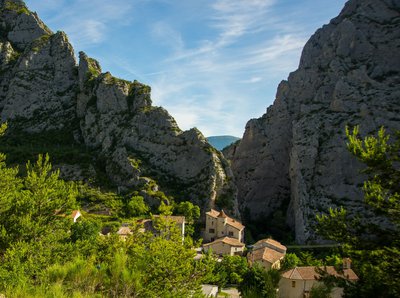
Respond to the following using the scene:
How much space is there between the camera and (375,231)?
59.4ft

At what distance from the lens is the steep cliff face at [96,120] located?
103 metres

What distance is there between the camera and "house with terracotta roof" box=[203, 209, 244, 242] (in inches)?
3445

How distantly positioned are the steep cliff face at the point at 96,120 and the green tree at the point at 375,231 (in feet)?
266

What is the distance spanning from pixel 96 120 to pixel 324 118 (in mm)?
75934

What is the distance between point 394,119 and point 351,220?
97.2 meters

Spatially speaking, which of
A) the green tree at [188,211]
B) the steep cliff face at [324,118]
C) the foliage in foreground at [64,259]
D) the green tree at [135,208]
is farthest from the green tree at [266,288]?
the steep cliff face at [324,118]

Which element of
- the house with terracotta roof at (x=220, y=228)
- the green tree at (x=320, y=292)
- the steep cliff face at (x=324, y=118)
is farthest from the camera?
the steep cliff face at (x=324, y=118)

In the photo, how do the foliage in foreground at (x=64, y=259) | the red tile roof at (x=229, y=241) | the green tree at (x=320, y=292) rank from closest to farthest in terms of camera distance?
the green tree at (x=320, y=292) → the foliage in foreground at (x=64, y=259) → the red tile roof at (x=229, y=241)

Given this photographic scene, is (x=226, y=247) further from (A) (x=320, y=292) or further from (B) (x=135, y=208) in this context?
(A) (x=320, y=292)

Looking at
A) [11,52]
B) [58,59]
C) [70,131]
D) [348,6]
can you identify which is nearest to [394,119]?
[348,6]

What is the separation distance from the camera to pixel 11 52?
14250 centimetres

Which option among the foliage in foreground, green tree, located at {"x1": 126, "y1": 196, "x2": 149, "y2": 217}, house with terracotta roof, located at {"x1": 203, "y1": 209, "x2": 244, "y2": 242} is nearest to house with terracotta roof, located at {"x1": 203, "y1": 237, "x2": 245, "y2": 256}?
house with terracotta roof, located at {"x1": 203, "y1": 209, "x2": 244, "y2": 242}

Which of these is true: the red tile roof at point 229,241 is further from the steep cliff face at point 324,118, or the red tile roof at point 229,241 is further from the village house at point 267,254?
the steep cliff face at point 324,118

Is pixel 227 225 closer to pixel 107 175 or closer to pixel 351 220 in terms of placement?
pixel 107 175
